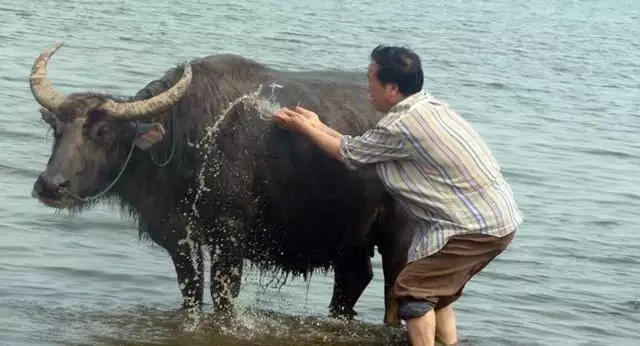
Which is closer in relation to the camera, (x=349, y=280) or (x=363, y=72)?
(x=349, y=280)

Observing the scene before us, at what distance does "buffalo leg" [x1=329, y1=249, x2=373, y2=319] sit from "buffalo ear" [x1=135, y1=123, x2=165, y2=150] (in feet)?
5.09

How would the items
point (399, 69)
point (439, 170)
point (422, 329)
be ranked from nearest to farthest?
point (439, 170), point (399, 69), point (422, 329)

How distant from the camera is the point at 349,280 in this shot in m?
8.93

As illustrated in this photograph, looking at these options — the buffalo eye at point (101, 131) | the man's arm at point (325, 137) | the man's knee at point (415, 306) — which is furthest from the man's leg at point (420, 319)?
the buffalo eye at point (101, 131)

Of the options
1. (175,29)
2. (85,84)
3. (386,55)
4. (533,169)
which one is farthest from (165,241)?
(175,29)

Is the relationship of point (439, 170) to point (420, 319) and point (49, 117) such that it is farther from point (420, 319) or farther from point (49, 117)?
point (49, 117)

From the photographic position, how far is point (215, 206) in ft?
26.5

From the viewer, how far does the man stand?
6.90 meters

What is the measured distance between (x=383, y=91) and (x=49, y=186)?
195 centimetres

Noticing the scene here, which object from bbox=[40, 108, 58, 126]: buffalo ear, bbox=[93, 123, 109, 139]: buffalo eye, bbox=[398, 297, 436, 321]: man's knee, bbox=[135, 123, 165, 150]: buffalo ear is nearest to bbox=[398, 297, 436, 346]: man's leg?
bbox=[398, 297, 436, 321]: man's knee

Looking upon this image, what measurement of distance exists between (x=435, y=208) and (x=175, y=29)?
18.1 m

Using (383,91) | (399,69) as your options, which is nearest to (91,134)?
(383,91)

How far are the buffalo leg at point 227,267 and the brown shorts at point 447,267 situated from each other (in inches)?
54.2

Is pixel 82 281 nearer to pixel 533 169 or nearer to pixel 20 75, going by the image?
pixel 533 169
